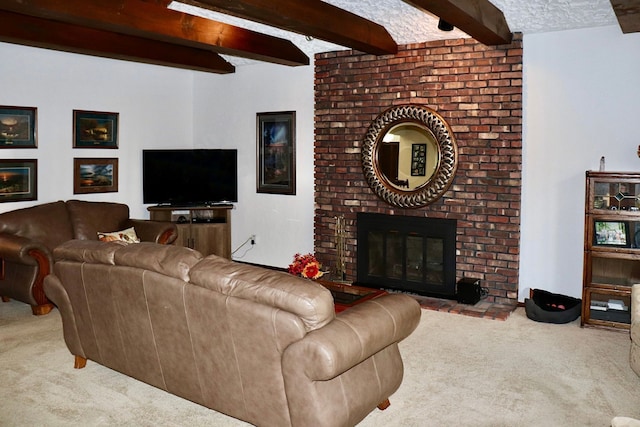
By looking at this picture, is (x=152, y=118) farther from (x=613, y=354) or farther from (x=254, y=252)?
(x=613, y=354)

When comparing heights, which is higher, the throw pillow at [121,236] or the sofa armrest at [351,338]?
the throw pillow at [121,236]

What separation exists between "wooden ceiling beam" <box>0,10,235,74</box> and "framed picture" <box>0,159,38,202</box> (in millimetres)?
1236

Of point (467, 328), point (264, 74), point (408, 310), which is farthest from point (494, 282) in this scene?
point (264, 74)

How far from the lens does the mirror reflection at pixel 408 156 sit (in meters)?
6.31

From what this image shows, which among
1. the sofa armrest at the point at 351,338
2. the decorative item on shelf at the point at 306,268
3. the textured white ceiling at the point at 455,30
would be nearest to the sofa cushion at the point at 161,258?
the sofa armrest at the point at 351,338

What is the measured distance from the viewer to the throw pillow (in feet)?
20.0

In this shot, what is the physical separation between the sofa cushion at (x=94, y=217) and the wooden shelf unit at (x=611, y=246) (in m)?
4.64

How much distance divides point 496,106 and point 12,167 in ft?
15.8

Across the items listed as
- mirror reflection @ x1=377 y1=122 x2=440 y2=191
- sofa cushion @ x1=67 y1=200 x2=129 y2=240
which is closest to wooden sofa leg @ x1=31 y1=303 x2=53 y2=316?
sofa cushion @ x1=67 y1=200 x2=129 y2=240

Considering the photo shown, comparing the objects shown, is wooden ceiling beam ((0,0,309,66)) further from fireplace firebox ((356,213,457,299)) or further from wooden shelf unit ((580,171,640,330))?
wooden shelf unit ((580,171,640,330))

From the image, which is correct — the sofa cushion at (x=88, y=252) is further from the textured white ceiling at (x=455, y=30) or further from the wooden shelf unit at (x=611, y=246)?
the wooden shelf unit at (x=611, y=246)

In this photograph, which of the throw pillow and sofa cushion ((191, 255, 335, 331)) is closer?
sofa cushion ((191, 255, 335, 331))

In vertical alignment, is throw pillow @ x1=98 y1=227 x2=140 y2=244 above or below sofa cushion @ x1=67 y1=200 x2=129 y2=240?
below

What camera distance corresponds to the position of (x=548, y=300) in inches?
225
